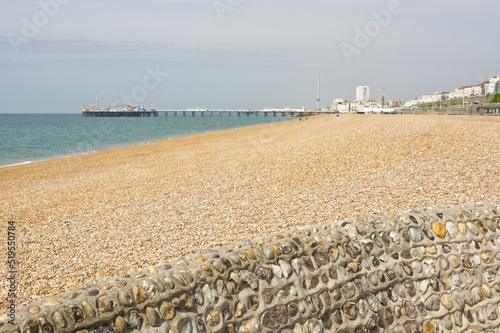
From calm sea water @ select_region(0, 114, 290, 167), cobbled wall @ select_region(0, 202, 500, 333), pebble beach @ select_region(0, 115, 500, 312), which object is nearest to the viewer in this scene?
cobbled wall @ select_region(0, 202, 500, 333)

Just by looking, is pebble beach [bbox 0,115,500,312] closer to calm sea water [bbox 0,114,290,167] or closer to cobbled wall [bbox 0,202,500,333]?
cobbled wall [bbox 0,202,500,333]

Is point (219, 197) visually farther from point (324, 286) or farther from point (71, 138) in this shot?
point (71, 138)

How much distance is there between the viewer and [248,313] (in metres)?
3.83

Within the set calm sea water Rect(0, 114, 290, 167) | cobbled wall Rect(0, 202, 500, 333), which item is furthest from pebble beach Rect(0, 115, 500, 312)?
calm sea water Rect(0, 114, 290, 167)

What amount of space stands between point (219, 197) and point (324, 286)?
5285 mm

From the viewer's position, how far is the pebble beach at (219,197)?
6.15 meters

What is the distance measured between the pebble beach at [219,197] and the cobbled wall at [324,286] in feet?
6.87

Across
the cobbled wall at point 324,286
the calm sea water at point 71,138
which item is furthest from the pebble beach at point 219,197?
the calm sea water at point 71,138

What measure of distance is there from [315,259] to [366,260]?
2.10ft

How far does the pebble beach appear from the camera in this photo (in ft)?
20.2

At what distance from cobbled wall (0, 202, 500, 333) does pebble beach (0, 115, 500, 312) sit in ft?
6.87

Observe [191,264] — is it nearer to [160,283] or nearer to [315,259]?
[160,283]

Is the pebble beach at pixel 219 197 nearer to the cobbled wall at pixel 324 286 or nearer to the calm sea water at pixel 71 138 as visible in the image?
the cobbled wall at pixel 324 286

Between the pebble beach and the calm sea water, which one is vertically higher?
the pebble beach
